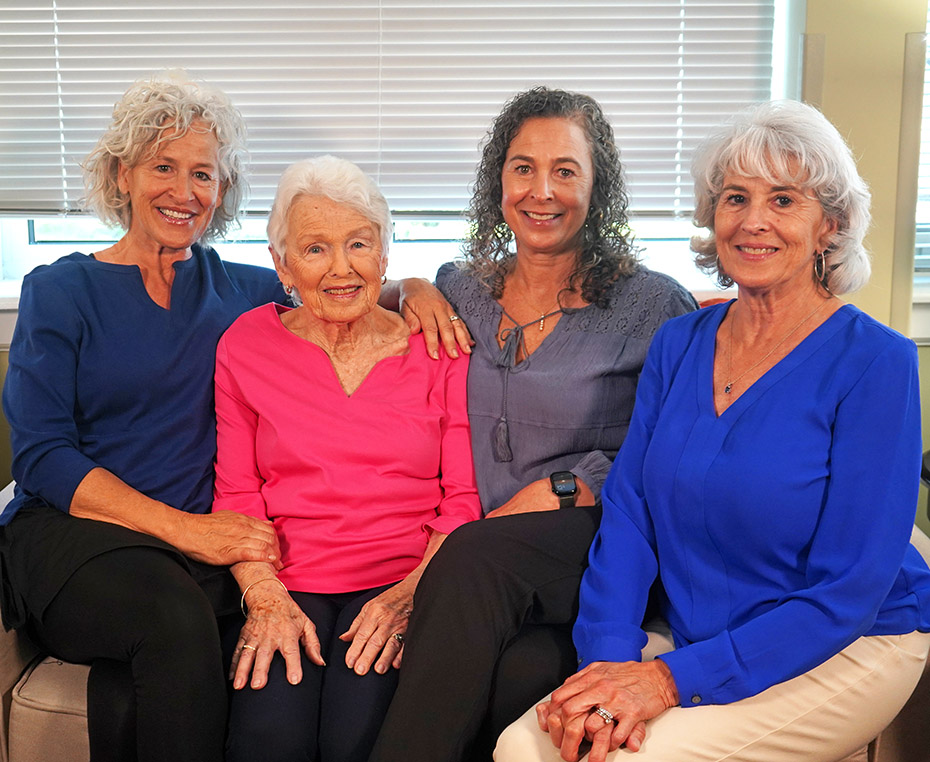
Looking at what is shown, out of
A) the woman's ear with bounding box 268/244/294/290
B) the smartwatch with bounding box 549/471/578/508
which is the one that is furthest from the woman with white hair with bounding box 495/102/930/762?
the woman's ear with bounding box 268/244/294/290

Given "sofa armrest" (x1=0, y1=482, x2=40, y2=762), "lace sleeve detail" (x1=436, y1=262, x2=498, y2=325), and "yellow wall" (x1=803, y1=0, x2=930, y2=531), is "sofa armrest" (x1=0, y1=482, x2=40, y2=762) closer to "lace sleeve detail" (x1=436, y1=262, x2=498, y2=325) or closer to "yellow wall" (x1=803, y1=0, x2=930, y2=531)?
"lace sleeve detail" (x1=436, y1=262, x2=498, y2=325)

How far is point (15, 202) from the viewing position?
8.35 ft

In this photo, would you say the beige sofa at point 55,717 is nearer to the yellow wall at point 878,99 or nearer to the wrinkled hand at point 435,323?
the wrinkled hand at point 435,323

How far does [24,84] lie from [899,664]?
2472 millimetres

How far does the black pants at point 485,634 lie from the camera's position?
1401 millimetres

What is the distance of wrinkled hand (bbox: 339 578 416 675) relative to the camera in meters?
1.55

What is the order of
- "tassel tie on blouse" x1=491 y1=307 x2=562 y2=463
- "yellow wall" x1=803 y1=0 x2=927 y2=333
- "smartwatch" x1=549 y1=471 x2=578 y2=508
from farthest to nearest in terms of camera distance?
"yellow wall" x1=803 y1=0 x2=927 y2=333 < "tassel tie on blouse" x1=491 y1=307 x2=562 y2=463 < "smartwatch" x1=549 y1=471 x2=578 y2=508

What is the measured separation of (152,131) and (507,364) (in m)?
0.87

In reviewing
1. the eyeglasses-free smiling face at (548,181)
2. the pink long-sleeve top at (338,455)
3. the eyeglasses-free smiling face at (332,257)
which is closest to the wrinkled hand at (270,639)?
the pink long-sleeve top at (338,455)

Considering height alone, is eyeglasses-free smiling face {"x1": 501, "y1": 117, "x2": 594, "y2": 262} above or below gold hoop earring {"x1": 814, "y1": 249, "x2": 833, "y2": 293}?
above

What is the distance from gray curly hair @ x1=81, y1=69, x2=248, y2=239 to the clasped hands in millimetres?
913

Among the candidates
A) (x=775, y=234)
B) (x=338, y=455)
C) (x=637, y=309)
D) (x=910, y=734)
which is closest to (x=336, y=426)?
(x=338, y=455)

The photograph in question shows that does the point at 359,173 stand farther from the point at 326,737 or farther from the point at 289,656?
the point at 326,737

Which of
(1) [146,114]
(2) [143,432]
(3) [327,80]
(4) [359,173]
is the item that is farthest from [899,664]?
(3) [327,80]
